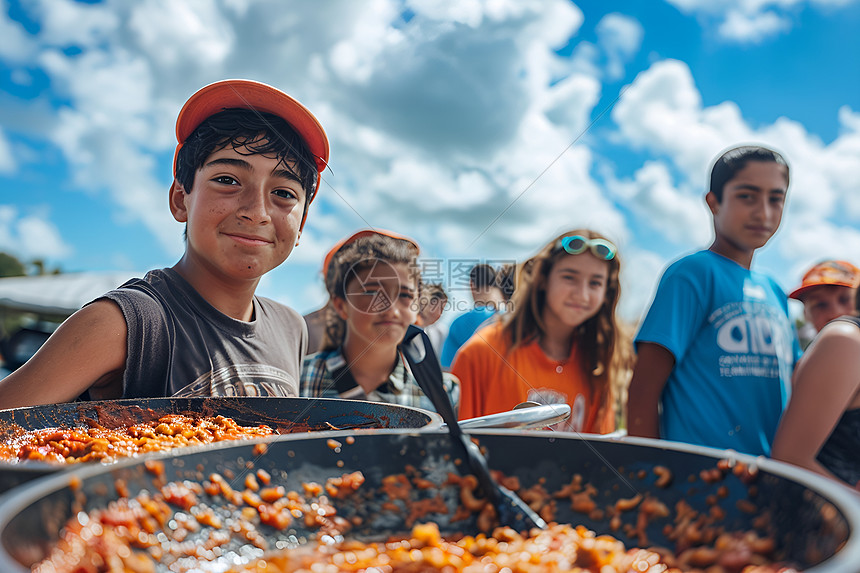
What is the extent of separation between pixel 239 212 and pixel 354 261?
1.44 m

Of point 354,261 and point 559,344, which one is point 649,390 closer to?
point 559,344

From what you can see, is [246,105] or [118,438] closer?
[118,438]

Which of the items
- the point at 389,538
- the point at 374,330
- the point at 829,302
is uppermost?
the point at 829,302

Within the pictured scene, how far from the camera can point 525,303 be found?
3107 millimetres

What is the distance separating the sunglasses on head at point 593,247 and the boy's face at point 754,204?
55 centimetres

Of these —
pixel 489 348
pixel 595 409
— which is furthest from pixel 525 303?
pixel 595 409

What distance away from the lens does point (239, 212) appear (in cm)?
154

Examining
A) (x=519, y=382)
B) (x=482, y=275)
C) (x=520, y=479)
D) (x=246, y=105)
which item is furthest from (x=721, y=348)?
(x=482, y=275)

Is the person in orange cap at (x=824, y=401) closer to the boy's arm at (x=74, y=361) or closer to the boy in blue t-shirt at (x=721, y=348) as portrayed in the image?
the boy in blue t-shirt at (x=721, y=348)

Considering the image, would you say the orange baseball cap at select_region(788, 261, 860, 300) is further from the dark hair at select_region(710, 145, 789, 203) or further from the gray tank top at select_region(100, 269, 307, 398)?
the gray tank top at select_region(100, 269, 307, 398)

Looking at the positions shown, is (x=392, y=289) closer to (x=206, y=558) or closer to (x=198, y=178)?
(x=198, y=178)

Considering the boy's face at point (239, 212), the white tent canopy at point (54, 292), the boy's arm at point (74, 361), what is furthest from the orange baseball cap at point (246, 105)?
the white tent canopy at point (54, 292)

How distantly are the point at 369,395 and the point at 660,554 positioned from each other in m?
2.08

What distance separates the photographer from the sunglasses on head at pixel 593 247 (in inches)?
118
